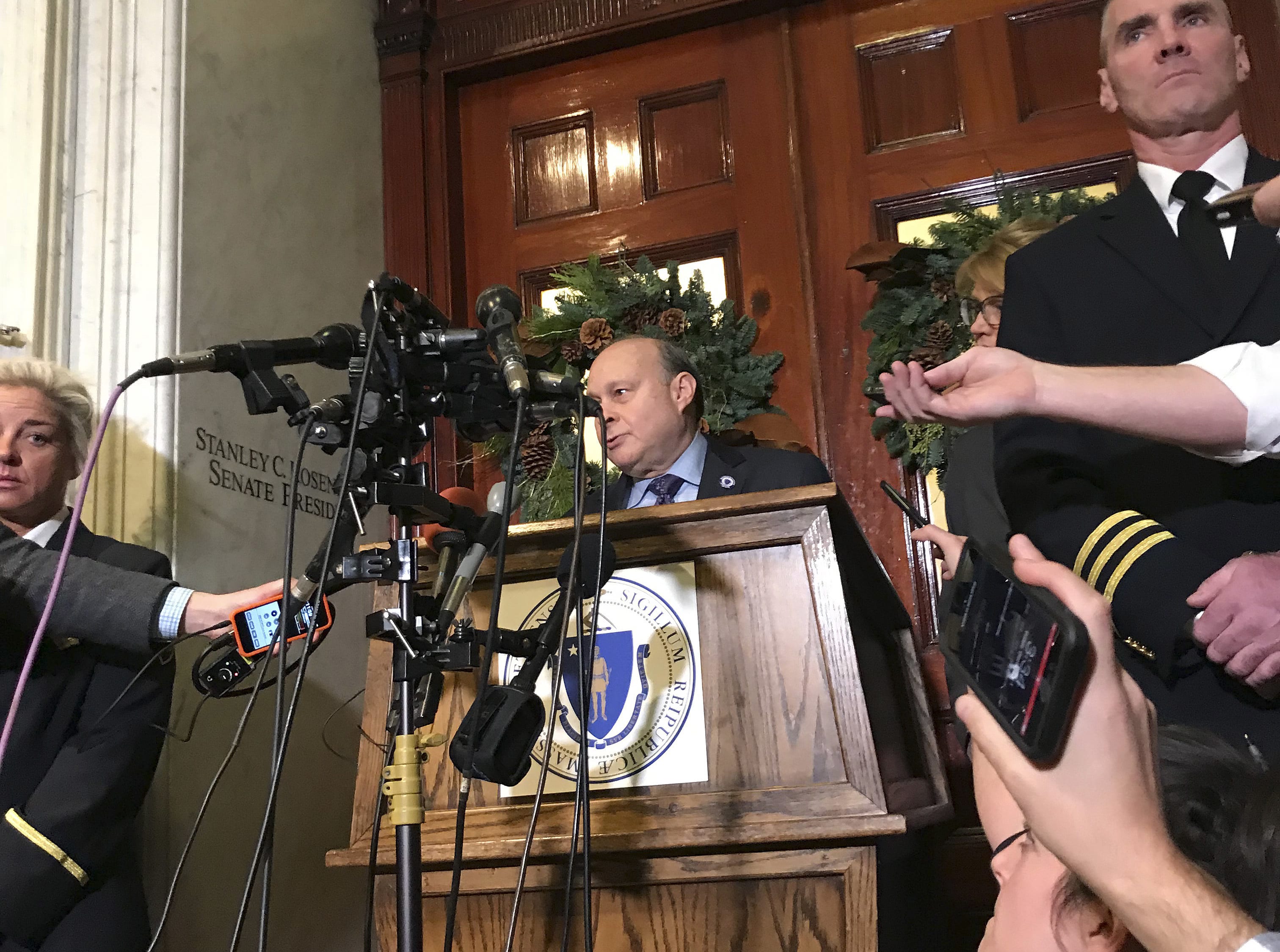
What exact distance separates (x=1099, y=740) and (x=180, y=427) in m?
2.49

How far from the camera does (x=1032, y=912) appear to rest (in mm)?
790

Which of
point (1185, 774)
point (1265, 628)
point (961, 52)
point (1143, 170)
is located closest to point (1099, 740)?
point (1185, 774)

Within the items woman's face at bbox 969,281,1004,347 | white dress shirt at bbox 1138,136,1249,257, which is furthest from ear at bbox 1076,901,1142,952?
woman's face at bbox 969,281,1004,347

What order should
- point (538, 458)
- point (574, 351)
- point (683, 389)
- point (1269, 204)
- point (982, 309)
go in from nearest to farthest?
point (1269, 204), point (982, 309), point (683, 389), point (538, 458), point (574, 351)

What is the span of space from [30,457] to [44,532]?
0.49 feet

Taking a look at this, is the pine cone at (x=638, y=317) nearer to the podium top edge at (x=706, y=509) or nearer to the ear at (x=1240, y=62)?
A: the podium top edge at (x=706, y=509)

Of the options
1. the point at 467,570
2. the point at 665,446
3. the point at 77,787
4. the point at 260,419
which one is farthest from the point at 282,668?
the point at 260,419

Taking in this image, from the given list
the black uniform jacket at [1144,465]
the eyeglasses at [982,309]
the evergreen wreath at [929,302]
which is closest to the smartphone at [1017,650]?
the black uniform jacket at [1144,465]

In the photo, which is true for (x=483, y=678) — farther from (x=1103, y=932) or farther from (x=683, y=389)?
(x=683, y=389)

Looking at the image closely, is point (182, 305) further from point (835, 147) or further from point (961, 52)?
point (961, 52)

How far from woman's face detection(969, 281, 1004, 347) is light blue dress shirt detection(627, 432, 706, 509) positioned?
2.27ft

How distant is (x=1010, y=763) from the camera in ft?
2.15

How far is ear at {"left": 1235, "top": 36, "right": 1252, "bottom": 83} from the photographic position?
1728mm

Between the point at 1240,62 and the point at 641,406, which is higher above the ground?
the point at 1240,62
